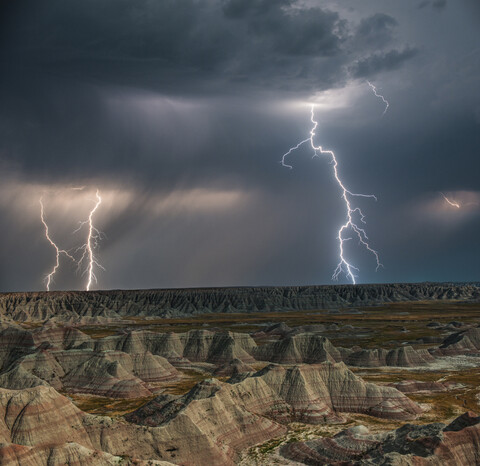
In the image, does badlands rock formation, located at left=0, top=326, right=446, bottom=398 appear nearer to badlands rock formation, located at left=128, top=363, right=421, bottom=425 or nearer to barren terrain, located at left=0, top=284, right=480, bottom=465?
barren terrain, located at left=0, top=284, right=480, bottom=465

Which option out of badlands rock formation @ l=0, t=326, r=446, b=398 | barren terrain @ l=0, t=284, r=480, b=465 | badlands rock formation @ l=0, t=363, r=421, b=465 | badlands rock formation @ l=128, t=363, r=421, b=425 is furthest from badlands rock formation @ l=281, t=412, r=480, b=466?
badlands rock formation @ l=0, t=326, r=446, b=398

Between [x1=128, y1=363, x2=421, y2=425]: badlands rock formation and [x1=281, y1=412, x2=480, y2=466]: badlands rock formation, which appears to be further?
[x1=128, y1=363, x2=421, y2=425]: badlands rock formation

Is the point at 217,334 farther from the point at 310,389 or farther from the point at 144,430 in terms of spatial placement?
the point at 144,430

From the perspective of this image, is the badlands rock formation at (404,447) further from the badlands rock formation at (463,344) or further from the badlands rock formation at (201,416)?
the badlands rock formation at (463,344)

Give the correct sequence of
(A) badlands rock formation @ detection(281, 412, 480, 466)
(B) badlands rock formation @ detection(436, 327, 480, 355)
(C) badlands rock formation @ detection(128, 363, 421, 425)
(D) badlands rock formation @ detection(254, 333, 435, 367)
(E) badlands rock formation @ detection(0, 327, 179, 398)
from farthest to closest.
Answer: (B) badlands rock formation @ detection(436, 327, 480, 355) → (D) badlands rock formation @ detection(254, 333, 435, 367) → (E) badlands rock formation @ detection(0, 327, 179, 398) → (C) badlands rock formation @ detection(128, 363, 421, 425) → (A) badlands rock formation @ detection(281, 412, 480, 466)

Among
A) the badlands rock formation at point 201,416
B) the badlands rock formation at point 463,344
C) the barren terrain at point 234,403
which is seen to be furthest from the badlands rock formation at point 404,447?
the badlands rock formation at point 463,344

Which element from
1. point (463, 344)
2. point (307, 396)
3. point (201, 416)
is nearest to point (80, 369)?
point (307, 396)

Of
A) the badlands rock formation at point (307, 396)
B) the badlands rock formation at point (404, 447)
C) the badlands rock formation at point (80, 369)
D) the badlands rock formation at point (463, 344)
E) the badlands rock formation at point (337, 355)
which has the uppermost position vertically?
the badlands rock formation at point (463, 344)

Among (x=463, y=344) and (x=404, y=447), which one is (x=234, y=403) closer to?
(x=404, y=447)

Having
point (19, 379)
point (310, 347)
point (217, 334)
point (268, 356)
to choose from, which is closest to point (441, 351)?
point (310, 347)
